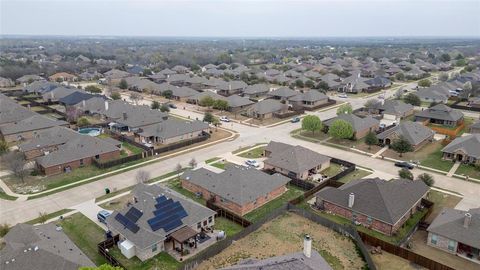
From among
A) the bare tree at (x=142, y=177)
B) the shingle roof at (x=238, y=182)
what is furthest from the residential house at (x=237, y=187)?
the bare tree at (x=142, y=177)

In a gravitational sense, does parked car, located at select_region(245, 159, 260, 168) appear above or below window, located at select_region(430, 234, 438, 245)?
below

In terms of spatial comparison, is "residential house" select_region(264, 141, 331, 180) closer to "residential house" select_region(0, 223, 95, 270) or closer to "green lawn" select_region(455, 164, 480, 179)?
"green lawn" select_region(455, 164, 480, 179)

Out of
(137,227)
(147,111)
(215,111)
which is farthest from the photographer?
(215,111)

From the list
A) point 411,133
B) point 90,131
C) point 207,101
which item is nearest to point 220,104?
point 207,101

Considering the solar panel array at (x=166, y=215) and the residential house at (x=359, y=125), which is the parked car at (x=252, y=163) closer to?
the solar panel array at (x=166, y=215)

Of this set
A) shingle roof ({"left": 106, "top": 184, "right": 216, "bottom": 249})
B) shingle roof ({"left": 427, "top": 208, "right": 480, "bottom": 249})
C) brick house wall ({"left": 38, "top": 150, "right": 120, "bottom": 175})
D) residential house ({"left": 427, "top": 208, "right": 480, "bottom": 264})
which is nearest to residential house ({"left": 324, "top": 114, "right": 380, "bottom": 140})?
shingle roof ({"left": 427, "top": 208, "right": 480, "bottom": 249})

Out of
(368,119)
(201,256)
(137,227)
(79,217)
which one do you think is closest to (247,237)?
(201,256)

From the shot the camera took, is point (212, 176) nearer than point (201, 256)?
No

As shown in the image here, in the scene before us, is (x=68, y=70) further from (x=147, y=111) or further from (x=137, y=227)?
(x=137, y=227)
